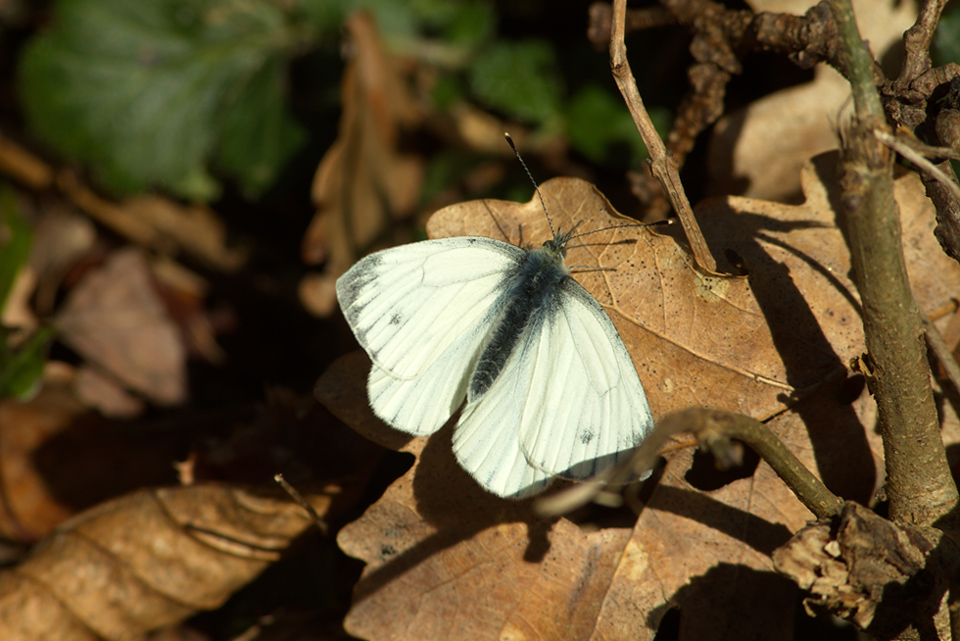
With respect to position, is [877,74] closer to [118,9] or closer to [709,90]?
[709,90]

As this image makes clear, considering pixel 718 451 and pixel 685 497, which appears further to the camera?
pixel 685 497

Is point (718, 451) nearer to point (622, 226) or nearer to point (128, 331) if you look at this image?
point (622, 226)

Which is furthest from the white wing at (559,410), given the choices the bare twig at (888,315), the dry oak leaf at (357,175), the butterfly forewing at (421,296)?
the dry oak leaf at (357,175)

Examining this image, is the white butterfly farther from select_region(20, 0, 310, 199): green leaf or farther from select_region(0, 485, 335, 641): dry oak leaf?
select_region(20, 0, 310, 199): green leaf

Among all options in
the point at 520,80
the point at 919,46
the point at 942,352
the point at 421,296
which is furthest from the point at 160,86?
the point at 942,352

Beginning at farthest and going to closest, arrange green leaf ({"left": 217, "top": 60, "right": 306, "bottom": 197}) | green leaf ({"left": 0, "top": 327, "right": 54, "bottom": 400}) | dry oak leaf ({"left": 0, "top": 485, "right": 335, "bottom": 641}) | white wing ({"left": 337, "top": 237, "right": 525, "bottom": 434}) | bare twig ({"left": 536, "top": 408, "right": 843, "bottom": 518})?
green leaf ({"left": 217, "top": 60, "right": 306, "bottom": 197}) → green leaf ({"left": 0, "top": 327, "right": 54, "bottom": 400}) → dry oak leaf ({"left": 0, "top": 485, "right": 335, "bottom": 641}) → white wing ({"left": 337, "top": 237, "right": 525, "bottom": 434}) → bare twig ({"left": 536, "top": 408, "right": 843, "bottom": 518})

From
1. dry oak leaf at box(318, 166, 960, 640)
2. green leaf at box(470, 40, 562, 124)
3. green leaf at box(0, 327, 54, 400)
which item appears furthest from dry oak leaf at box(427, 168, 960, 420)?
green leaf at box(0, 327, 54, 400)
